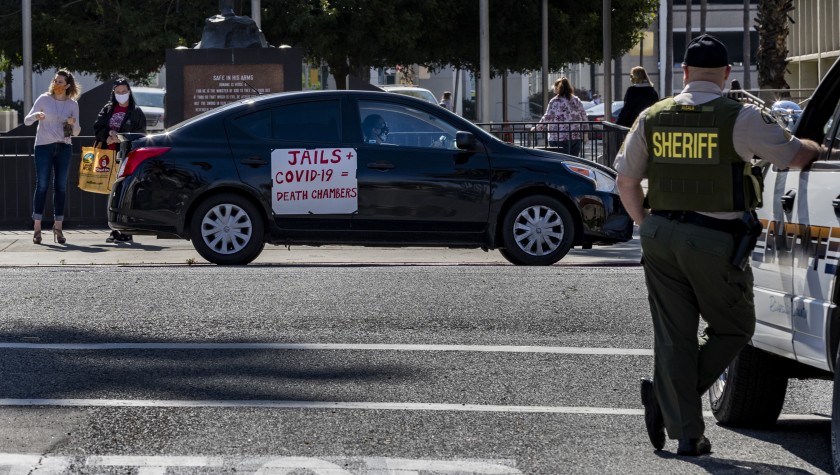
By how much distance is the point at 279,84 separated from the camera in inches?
727

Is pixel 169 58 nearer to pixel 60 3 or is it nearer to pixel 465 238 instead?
pixel 465 238

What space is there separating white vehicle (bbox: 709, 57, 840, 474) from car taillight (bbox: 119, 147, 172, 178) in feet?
23.9

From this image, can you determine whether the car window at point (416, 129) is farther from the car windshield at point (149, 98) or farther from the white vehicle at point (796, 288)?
the car windshield at point (149, 98)

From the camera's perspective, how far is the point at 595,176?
1280 cm

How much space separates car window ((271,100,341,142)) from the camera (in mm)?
12770

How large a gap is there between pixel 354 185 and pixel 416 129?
28.5 inches

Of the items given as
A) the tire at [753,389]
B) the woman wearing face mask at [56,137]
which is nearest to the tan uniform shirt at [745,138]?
the tire at [753,389]

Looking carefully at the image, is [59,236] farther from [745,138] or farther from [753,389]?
[745,138]

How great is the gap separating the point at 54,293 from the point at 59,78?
217 inches

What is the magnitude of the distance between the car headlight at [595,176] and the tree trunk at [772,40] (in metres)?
14.9

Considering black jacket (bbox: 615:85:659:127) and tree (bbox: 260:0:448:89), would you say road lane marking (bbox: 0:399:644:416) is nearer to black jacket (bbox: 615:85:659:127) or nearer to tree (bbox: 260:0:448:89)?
black jacket (bbox: 615:85:659:127)

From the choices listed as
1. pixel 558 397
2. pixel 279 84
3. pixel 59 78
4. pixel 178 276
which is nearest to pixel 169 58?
pixel 279 84

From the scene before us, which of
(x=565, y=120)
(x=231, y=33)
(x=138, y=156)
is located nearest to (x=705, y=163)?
(x=138, y=156)

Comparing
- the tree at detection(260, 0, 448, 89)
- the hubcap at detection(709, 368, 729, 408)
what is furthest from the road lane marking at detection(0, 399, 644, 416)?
the tree at detection(260, 0, 448, 89)
